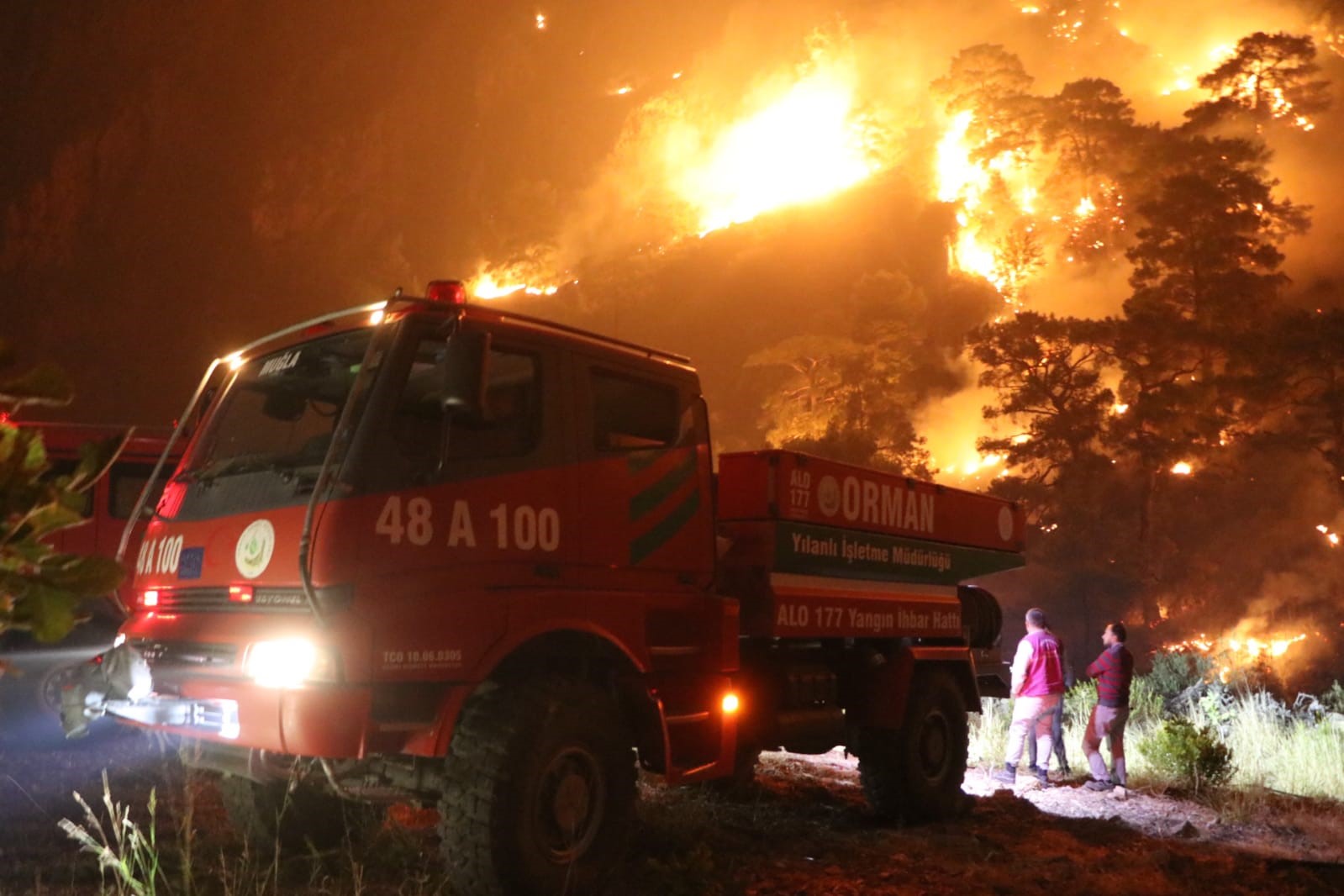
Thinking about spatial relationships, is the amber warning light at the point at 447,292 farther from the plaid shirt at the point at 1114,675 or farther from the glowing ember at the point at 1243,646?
the glowing ember at the point at 1243,646

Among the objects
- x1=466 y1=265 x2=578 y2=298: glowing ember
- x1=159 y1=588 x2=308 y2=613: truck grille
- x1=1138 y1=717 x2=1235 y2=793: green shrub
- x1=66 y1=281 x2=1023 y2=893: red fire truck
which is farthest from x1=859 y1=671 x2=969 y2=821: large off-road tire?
x1=466 y1=265 x2=578 y2=298: glowing ember

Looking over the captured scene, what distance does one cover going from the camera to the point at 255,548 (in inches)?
185

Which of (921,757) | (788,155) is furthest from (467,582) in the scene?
(788,155)

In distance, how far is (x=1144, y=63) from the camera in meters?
64.0

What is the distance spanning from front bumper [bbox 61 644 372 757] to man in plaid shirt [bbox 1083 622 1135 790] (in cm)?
746

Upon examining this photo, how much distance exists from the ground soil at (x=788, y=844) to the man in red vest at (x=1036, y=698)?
0.66 metres

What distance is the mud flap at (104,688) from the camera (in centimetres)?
493

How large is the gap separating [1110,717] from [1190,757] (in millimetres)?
691

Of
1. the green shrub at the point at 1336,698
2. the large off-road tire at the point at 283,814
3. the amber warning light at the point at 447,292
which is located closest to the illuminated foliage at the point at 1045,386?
the green shrub at the point at 1336,698

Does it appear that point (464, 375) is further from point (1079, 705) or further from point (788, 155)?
point (788, 155)

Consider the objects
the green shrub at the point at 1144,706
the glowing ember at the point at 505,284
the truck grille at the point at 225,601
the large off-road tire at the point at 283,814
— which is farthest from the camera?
the glowing ember at the point at 505,284

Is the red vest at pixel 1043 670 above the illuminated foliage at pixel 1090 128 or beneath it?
beneath

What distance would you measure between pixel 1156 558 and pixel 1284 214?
14.3 meters

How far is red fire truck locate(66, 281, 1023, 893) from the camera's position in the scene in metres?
4.46
